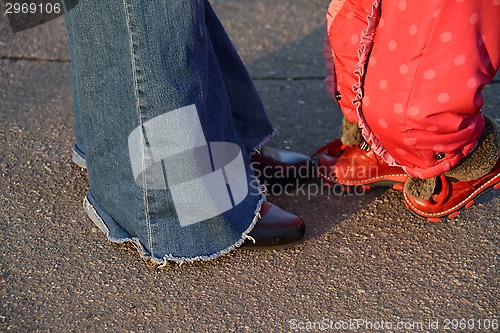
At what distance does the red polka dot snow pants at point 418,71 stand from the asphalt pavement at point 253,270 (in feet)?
0.85

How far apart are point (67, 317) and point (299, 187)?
2.92 ft

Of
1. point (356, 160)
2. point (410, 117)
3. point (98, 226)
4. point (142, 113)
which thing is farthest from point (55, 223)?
point (410, 117)

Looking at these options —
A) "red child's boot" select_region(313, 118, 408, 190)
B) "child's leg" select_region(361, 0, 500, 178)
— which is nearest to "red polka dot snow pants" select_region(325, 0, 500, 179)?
"child's leg" select_region(361, 0, 500, 178)

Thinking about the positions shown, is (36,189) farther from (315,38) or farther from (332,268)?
(315,38)

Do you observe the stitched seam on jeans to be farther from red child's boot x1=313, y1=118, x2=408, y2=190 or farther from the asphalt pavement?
red child's boot x1=313, y1=118, x2=408, y2=190

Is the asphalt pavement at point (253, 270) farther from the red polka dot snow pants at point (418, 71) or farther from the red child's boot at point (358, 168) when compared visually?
the red polka dot snow pants at point (418, 71)

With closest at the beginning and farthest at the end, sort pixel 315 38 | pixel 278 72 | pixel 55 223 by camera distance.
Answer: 1. pixel 55 223
2. pixel 278 72
3. pixel 315 38

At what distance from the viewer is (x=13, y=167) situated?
231 centimetres

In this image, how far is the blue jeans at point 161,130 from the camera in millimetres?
1677

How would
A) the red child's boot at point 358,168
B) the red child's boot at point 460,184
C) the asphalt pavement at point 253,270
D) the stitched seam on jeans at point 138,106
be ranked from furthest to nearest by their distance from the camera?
the red child's boot at point 358,168 < the red child's boot at point 460,184 < the asphalt pavement at point 253,270 < the stitched seam on jeans at point 138,106

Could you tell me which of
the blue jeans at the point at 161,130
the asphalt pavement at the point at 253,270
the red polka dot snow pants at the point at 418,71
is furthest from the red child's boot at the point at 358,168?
the blue jeans at the point at 161,130

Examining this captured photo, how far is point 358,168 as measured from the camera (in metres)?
2.20

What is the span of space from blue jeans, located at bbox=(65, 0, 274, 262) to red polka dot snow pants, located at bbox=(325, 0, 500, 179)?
1.24ft

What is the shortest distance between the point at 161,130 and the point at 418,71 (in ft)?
2.30
